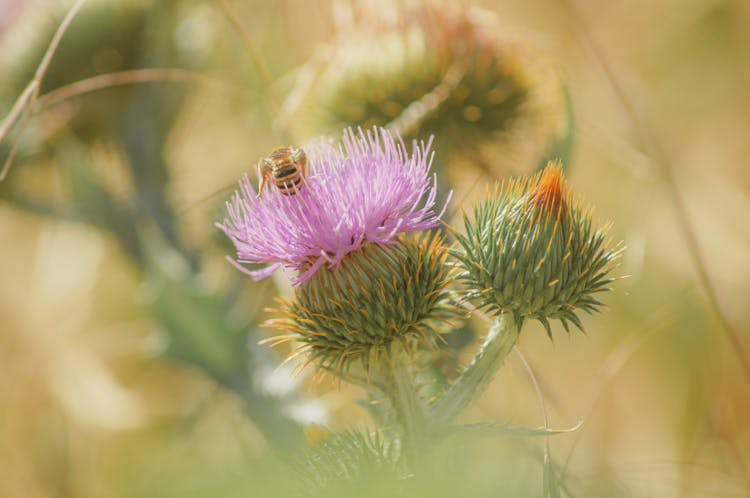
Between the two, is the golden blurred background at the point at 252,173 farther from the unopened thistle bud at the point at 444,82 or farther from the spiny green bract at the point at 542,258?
the spiny green bract at the point at 542,258

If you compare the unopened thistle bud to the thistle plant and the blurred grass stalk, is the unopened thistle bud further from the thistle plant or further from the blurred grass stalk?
the thistle plant

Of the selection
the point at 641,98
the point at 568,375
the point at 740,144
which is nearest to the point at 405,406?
the point at 568,375

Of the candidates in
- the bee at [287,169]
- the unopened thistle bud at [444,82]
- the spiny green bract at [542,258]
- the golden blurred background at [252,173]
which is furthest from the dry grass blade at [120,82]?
the spiny green bract at [542,258]

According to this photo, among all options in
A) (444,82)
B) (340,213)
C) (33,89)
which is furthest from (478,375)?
(444,82)

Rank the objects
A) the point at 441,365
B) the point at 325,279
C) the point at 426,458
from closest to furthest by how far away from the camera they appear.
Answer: the point at 426,458 → the point at 325,279 → the point at 441,365

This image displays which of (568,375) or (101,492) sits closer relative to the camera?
(101,492)

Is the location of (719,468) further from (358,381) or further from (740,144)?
(740,144)

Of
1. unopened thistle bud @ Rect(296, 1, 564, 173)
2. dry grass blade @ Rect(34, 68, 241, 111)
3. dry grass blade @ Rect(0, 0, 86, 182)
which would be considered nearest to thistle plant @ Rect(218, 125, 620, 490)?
dry grass blade @ Rect(0, 0, 86, 182)

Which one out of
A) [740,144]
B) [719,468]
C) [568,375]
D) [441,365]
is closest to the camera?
[441,365]
